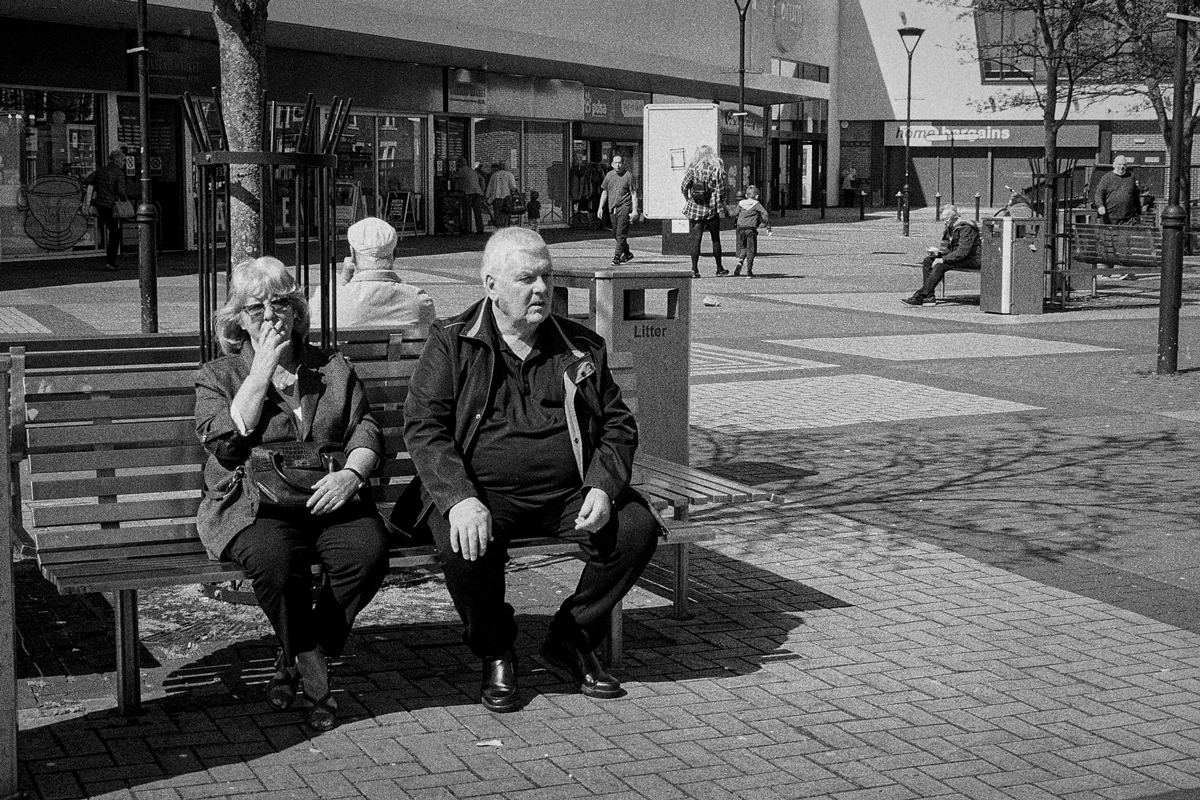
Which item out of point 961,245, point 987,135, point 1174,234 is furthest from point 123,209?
point 987,135

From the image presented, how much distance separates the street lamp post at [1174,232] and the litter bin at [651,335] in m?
6.11

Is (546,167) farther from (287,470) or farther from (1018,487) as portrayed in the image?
(287,470)

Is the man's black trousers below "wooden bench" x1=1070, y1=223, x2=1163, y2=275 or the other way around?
below

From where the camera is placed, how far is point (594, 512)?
15.8 feet

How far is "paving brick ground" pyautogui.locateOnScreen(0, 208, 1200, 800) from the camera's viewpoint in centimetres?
435

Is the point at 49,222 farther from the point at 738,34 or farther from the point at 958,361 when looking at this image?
the point at 738,34

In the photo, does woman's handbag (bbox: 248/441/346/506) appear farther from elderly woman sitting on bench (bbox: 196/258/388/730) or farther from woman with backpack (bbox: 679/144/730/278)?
woman with backpack (bbox: 679/144/730/278)

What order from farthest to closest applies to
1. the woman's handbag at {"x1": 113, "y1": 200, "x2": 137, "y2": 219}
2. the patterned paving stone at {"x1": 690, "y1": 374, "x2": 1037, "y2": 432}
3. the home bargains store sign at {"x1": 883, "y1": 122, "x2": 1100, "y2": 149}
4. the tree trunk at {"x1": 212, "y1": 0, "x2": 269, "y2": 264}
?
the home bargains store sign at {"x1": 883, "y1": 122, "x2": 1100, "y2": 149}
the woman's handbag at {"x1": 113, "y1": 200, "x2": 137, "y2": 219}
the patterned paving stone at {"x1": 690, "y1": 374, "x2": 1037, "y2": 432}
the tree trunk at {"x1": 212, "y1": 0, "x2": 269, "y2": 264}

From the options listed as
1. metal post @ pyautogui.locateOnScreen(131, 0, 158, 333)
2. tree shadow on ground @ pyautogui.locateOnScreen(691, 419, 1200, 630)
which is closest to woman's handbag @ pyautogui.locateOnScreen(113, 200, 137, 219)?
metal post @ pyautogui.locateOnScreen(131, 0, 158, 333)

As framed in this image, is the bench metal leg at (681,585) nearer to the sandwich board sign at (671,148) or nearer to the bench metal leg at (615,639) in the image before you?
the bench metal leg at (615,639)

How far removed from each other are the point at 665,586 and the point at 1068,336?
35.2ft

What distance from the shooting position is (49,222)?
2609 centimetres

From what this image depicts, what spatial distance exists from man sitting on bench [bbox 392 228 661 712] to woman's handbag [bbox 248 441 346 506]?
0.30 meters

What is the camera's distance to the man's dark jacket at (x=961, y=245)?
1939 cm
